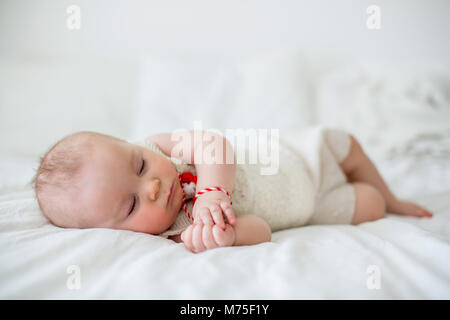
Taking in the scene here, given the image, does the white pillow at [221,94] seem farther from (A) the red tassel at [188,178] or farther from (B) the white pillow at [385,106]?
(A) the red tassel at [188,178]

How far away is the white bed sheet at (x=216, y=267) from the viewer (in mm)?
505

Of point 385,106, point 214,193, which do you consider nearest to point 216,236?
point 214,193

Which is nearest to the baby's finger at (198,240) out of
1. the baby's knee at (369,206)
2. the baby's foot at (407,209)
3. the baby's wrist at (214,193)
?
the baby's wrist at (214,193)

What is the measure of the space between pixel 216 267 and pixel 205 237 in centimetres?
11

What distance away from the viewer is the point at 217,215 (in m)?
0.68

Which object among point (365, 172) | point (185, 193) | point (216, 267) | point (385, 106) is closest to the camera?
point (216, 267)

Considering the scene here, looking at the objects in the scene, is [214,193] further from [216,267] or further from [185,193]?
[216,267]

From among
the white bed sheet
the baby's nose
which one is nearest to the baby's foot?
the white bed sheet

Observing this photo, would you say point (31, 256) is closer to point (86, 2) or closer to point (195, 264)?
point (195, 264)

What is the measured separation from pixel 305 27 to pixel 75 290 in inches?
77.7

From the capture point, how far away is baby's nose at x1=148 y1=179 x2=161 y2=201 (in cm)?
75

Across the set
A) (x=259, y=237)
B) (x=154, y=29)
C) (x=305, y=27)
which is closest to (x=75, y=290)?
(x=259, y=237)

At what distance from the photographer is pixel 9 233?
26.3 inches

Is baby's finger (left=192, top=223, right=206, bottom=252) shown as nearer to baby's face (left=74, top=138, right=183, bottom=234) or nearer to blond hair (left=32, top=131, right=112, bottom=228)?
baby's face (left=74, top=138, right=183, bottom=234)
